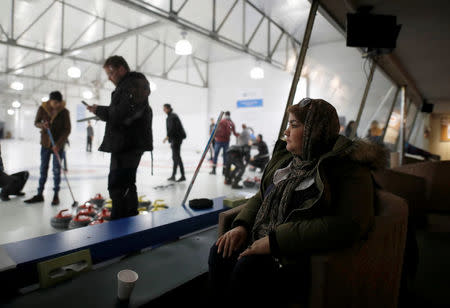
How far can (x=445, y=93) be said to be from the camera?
26.6 ft

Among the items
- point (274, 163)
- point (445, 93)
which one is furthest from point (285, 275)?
point (445, 93)

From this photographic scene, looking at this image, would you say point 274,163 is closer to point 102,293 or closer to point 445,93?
point 102,293

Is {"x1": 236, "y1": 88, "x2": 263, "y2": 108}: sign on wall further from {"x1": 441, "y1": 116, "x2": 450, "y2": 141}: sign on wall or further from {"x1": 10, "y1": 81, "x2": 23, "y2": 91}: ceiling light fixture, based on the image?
{"x1": 10, "y1": 81, "x2": 23, "y2": 91}: ceiling light fixture

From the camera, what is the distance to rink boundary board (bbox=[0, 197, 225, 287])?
136 cm

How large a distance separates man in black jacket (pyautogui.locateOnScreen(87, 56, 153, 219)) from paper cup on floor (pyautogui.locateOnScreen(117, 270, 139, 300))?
1224mm

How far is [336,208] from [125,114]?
1756mm

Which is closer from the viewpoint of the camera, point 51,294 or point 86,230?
point 51,294

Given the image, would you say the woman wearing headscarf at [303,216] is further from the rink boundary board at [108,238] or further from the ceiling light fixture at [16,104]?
the ceiling light fixture at [16,104]

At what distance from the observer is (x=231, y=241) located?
1.23 metres

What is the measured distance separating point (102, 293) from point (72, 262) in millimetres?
314


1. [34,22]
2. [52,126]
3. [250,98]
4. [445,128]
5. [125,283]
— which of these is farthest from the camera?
[250,98]

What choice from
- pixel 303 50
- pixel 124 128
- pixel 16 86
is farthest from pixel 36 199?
pixel 303 50

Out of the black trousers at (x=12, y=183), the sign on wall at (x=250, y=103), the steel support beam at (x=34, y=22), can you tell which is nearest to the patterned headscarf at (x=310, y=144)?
the black trousers at (x=12, y=183)

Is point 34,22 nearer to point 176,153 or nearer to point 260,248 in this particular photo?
point 176,153
